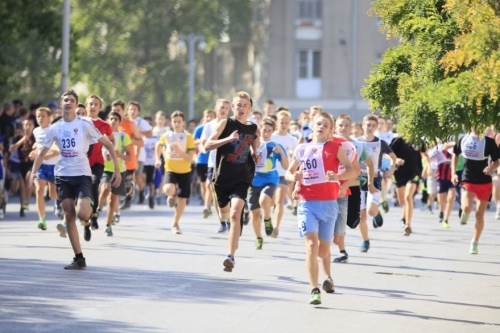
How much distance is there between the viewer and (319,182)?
12320 mm

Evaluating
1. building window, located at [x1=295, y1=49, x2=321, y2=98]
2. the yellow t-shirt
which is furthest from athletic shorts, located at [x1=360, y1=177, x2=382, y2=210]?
building window, located at [x1=295, y1=49, x2=321, y2=98]

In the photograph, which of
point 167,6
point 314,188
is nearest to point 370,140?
point 314,188

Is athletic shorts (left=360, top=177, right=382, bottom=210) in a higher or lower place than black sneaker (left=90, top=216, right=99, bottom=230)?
higher

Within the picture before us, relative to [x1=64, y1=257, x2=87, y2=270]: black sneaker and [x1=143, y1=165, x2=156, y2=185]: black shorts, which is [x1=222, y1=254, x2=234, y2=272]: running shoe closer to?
[x1=64, y1=257, x2=87, y2=270]: black sneaker

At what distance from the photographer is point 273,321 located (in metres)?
10.9

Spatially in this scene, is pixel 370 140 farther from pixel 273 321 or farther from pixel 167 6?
pixel 167 6

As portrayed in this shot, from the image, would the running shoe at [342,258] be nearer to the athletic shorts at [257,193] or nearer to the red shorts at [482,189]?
the athletic shorts at [257,193]

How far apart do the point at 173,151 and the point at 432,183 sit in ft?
28.0

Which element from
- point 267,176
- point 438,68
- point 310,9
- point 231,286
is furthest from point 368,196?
point 310,9

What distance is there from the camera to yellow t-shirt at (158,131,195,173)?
804 inches

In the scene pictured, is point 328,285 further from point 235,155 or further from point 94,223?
point 94,223

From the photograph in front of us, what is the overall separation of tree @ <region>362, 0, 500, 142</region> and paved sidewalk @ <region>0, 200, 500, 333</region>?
5.39 feet

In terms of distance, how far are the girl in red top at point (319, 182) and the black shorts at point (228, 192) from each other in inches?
92.2

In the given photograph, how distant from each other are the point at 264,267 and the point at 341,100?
1987 inches
